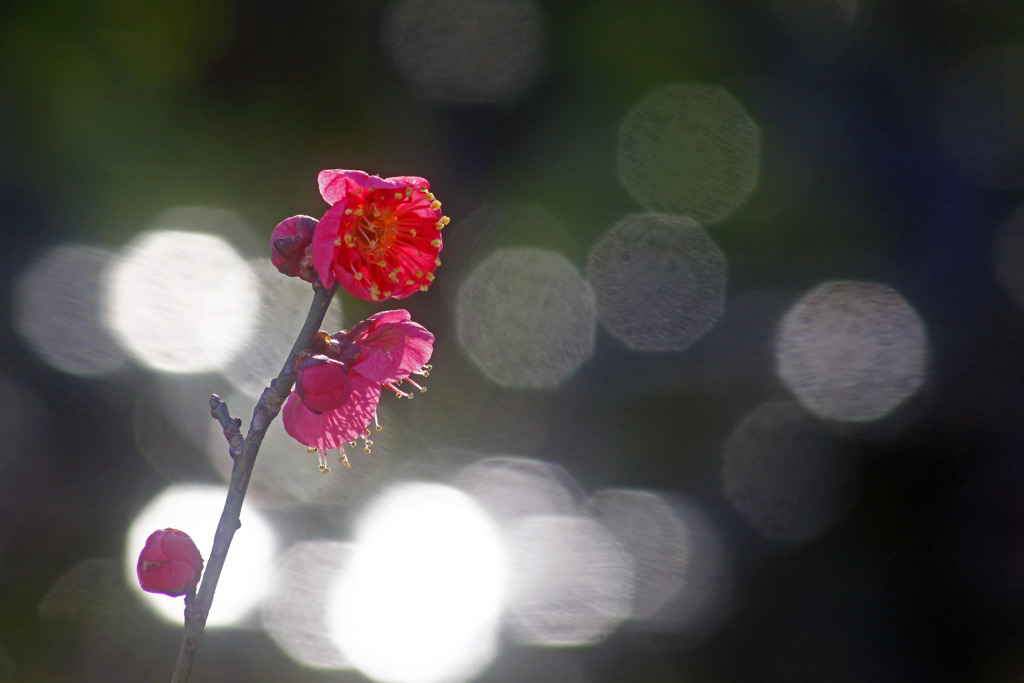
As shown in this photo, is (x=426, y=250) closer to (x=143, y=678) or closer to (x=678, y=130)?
(x=143, y=678)

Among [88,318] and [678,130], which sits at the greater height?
[678,130]

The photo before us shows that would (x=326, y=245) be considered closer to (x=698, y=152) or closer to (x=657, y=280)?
(x=657, y=280)

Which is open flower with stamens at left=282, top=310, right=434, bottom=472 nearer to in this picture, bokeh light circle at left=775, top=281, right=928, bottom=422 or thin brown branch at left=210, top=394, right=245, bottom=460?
thin brown branch at left=210, top=394, right=245, bottom=460

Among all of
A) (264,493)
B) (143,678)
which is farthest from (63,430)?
(143,678)

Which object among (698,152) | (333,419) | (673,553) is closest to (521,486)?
(673,553)

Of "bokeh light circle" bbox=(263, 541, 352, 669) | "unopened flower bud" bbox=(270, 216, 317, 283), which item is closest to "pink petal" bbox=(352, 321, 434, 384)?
"unopened flower bud" bbox=(270, 216, 317, 283)

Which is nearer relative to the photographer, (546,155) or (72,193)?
(72,193)
